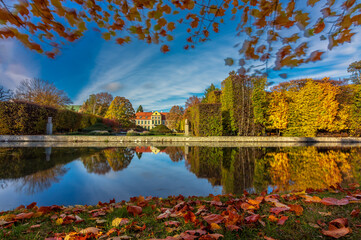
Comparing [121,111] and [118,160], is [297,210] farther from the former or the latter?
[121,111]

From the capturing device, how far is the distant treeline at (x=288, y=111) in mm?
16578

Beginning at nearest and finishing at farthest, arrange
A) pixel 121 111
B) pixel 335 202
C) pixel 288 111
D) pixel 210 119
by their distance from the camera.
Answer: pixel 335 202 → pixel 210 119 → pixel 288 111 → pixel 121 111

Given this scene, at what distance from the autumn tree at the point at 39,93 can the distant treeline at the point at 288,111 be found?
22.4 metres

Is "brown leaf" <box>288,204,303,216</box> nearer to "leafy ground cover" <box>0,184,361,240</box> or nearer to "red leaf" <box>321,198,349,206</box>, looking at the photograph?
"leafy ground cover" <box>0,184,361,240</box>

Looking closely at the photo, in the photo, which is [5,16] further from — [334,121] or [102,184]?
[334,121]

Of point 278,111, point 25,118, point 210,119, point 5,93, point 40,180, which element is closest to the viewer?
point 40,180

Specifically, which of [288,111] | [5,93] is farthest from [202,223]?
[5,93]

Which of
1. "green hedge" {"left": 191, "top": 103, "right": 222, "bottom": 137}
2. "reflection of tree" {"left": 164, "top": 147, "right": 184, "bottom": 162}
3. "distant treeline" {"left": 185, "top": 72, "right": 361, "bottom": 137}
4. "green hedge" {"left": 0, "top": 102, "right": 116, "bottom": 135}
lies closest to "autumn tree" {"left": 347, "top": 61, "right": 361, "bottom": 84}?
"distant treeline" {"left": 185, "top": 72, "right": 361, "bottom": 137}

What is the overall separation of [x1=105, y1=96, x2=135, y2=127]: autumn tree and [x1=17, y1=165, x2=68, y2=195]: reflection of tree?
2503 cm

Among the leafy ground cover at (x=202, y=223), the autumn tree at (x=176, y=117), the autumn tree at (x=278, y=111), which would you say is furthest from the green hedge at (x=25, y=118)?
the autumn tree at (x=176, y=117)

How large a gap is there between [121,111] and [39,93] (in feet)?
37.7

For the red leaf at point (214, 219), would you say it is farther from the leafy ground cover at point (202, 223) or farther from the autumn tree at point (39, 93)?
the autumn tree at point (39, 93)

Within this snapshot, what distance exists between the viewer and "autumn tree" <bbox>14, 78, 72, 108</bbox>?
23955 millimetres

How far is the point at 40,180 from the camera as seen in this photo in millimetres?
3902
